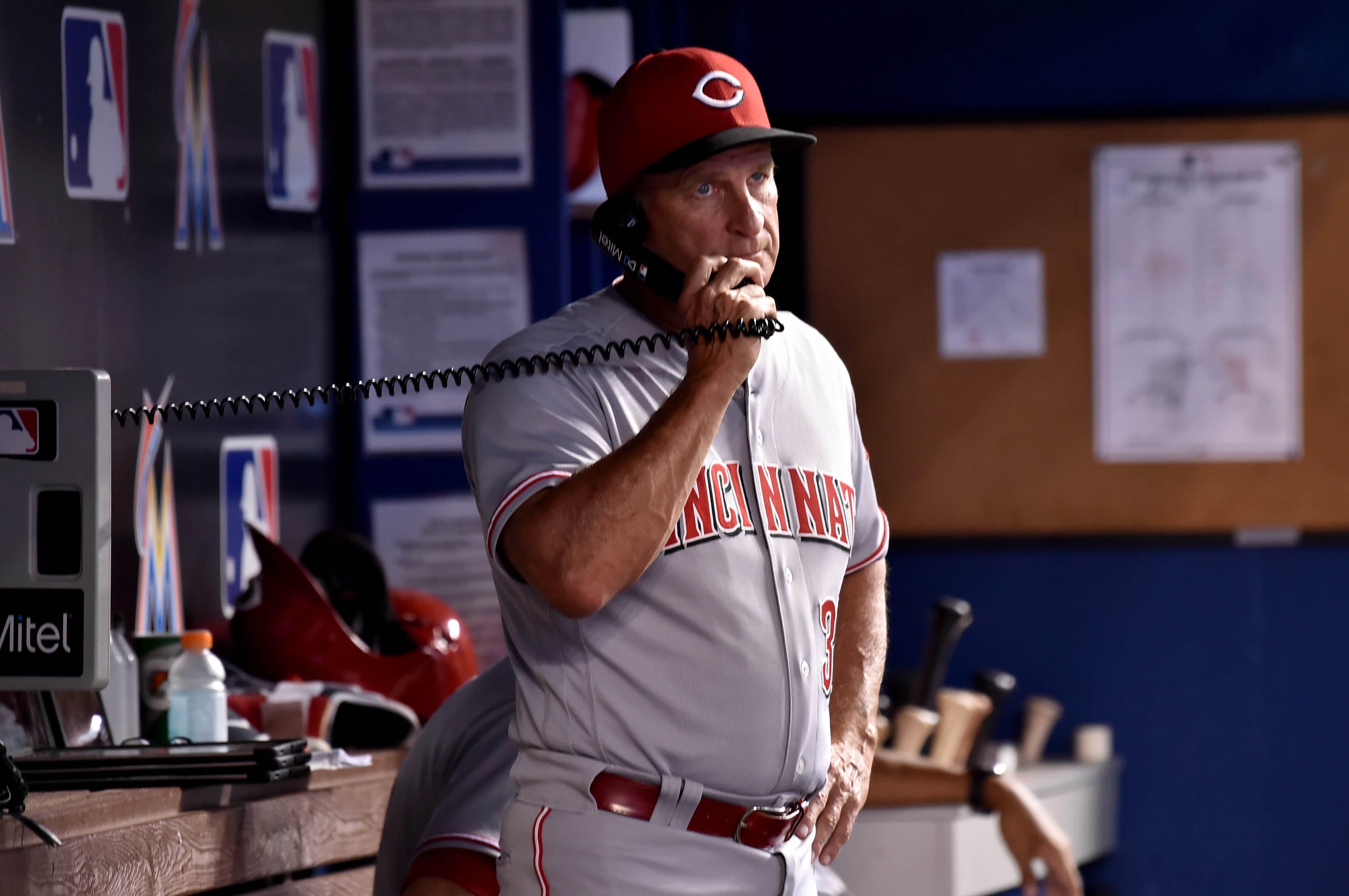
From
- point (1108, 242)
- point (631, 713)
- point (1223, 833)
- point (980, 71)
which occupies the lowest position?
point (1223, 833)

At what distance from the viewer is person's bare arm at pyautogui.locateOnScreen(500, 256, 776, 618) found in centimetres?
137

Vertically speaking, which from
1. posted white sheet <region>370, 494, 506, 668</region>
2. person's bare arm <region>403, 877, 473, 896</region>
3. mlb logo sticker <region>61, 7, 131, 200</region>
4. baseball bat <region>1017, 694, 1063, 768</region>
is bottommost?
baseball bat <region>1017, 694, 1063, 768</region>

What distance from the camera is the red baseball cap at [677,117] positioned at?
61.9 inches

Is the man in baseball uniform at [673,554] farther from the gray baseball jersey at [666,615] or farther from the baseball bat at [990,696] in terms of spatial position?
the baseball bat at [990,696]

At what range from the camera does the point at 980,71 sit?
399 cm

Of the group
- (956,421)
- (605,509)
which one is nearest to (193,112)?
(605,509)

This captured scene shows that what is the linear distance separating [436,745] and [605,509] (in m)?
0.70

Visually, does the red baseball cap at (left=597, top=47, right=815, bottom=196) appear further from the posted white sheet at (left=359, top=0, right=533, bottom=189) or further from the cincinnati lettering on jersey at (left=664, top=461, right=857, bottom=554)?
the posted white sheet at (left=359, top=0, right=533, bottom=189)

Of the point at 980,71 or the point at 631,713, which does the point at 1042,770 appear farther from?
the point at 631,713

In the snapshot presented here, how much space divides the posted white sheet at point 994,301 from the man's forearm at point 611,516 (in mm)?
2649

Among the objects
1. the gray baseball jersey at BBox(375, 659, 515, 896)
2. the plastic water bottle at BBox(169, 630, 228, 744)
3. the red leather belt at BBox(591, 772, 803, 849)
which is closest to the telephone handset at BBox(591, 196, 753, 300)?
the red leather belt at BBox(591, 772, 803, 849)

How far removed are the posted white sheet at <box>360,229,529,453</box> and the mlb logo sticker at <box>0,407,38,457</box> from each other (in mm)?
1517

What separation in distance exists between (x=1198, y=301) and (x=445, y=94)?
1.96 metres

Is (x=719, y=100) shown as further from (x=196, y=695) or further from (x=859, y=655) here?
(x=196, y=695)
